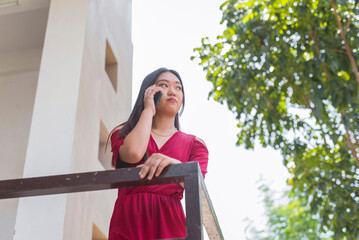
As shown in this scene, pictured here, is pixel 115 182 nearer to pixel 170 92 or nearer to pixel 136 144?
pixel 136 144

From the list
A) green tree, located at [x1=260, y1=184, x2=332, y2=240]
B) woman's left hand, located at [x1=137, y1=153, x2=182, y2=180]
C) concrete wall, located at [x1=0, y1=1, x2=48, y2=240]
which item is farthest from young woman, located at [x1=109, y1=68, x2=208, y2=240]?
green tree, located at [x1=260, y1=184, x2=332, y2=240]

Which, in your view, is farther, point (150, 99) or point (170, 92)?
point (170, 92)

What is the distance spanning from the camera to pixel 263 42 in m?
5.55

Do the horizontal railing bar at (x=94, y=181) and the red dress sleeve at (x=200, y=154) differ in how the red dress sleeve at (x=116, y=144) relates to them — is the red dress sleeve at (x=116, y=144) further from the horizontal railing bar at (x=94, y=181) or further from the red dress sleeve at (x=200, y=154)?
the horizontal railing bar at (x=94, y=181)

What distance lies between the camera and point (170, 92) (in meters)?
1.98

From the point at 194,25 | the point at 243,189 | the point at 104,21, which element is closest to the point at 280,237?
the point at 243,189

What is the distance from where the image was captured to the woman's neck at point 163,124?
194 cm

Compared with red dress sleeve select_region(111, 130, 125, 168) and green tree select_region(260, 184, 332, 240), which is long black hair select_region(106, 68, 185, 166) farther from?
green tree select_region(260, 184, 332, 240)

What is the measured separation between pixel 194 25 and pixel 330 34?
7.91 metres

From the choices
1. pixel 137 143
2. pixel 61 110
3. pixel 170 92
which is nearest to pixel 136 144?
pixel 137 143

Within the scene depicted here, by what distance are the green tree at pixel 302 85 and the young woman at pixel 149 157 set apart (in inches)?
118

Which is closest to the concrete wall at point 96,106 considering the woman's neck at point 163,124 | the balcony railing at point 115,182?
the woman's neck at point 163,124

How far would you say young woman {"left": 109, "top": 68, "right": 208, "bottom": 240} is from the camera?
61.6 inches

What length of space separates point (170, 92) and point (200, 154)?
0.32m
